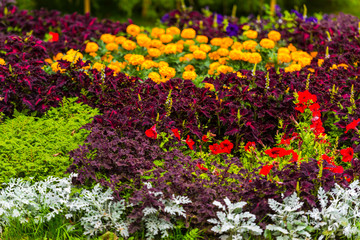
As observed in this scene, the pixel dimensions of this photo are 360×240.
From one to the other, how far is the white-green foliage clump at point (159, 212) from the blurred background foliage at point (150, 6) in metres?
7.61

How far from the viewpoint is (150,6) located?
10883mm

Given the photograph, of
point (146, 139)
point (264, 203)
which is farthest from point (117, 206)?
point (264, 203)

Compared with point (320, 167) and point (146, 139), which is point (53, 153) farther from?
point (320, 167)

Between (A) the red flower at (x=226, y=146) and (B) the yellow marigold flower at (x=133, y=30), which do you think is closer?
(A) the red flower at (x=226, y=146)

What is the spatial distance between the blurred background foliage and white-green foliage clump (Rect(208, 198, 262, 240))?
774cm

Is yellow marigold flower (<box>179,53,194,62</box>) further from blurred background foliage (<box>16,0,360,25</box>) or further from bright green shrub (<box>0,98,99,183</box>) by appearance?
blurred background foliage (<box>16,0,360,25</box>)

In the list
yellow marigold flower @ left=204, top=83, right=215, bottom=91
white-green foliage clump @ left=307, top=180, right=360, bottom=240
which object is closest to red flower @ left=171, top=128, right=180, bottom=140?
yellow marigold flower @ left=204, top=83, right=215, bottom=91

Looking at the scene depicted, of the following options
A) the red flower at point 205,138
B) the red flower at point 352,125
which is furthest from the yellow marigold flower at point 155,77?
the red flower at point 352,125

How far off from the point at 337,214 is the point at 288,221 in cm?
32

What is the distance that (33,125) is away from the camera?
400 centimetres

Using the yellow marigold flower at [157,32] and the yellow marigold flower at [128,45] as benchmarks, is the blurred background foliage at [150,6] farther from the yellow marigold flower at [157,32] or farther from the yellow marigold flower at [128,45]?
the yellow marigold flower at [128,45]

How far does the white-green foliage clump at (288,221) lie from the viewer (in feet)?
9.73

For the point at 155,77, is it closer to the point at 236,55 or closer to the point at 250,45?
the point at 236,55

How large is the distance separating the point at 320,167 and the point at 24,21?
15.4ft
